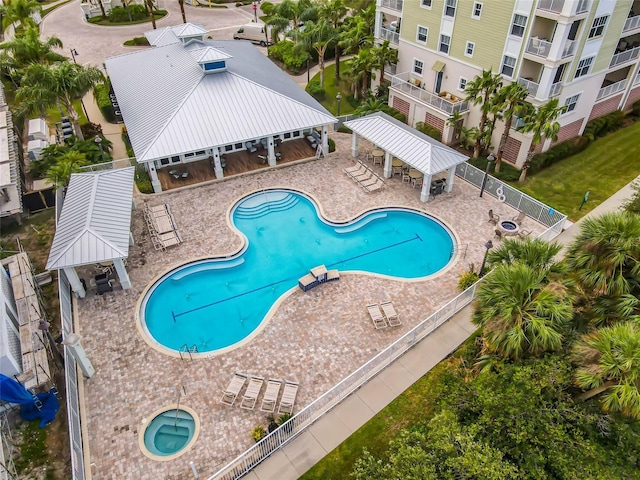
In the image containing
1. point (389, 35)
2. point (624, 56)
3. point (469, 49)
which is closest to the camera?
point (469, 49)

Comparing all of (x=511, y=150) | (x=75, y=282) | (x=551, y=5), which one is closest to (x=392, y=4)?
(x=551, y=5)

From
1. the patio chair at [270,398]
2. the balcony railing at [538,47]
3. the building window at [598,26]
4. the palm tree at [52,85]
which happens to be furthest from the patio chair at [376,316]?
the palm tree at [52,85]

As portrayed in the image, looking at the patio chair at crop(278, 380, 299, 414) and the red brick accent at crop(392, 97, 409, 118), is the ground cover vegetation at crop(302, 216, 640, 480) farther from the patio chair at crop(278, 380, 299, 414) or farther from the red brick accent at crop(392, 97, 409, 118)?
the red brick accent at crop(392, 97, 409, 118)

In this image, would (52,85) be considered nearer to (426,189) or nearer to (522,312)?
(426,189)

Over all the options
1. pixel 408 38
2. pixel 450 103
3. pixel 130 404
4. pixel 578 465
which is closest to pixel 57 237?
pixel 130 404

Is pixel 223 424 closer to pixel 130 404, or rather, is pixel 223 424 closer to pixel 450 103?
pixel 130 404

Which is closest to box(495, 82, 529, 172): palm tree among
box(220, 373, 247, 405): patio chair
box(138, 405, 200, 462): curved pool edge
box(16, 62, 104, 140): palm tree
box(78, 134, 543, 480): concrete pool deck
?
box(78, 134, 543, 480): concrete pool deck
